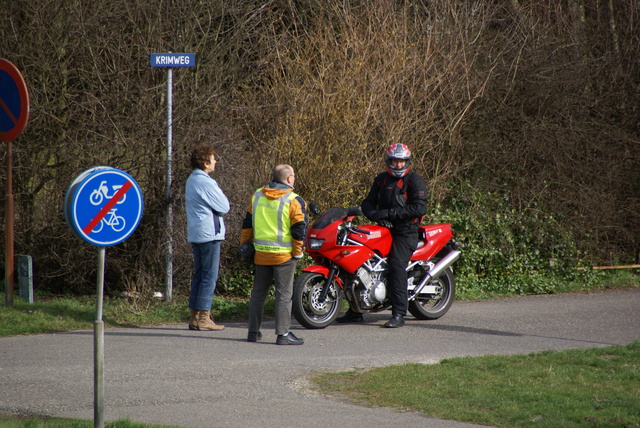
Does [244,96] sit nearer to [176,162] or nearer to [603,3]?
[176,162]

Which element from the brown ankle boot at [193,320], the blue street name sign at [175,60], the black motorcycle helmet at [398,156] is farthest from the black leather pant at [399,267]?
the blue street name sign at [175,60]

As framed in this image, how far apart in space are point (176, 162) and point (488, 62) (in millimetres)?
7020

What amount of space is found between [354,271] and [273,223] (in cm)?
147

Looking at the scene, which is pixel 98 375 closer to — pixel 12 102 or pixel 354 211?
pixel 354 211

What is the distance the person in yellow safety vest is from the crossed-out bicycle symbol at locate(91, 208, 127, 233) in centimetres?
310

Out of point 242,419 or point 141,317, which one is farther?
point 141,317

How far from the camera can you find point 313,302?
29.9ft

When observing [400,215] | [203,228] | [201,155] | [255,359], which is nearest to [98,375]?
[255,359]

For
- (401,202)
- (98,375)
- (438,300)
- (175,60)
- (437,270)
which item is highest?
(175,60)

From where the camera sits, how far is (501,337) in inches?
349

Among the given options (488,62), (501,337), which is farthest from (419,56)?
(501,337)

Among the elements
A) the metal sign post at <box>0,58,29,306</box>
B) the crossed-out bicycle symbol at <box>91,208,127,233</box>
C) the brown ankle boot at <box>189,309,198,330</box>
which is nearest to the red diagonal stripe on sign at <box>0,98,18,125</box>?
the metal sign post at <box>0,58,29,306</box>

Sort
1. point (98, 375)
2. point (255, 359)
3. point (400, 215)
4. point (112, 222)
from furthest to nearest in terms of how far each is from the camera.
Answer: point (400, 215)
point (255, 359)
point (112, 222)
point (98, 375)

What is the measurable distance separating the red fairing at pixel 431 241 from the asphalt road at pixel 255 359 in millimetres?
809
